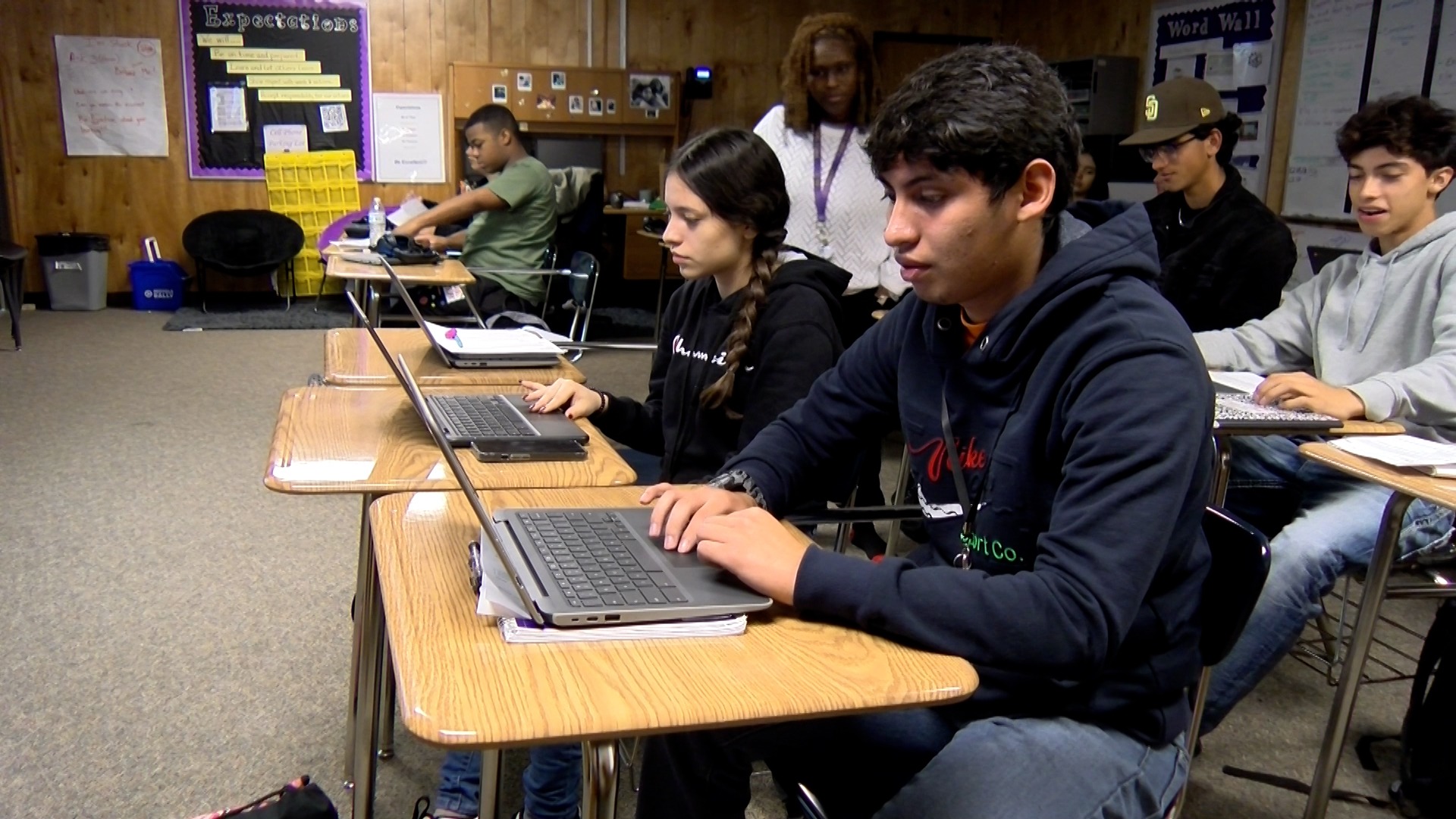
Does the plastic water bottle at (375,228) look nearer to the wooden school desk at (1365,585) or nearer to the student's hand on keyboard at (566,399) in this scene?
the student's hand on keyboard at (566,399)

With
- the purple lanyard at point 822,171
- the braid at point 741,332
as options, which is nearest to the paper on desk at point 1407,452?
the braid at point 741,332

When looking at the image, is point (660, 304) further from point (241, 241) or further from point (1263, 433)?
point (1263, 433)

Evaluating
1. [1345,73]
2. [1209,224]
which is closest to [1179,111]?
[1209,224]

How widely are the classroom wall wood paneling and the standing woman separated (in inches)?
185

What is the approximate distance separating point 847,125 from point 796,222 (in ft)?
0.96

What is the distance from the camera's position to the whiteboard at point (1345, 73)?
169 inches

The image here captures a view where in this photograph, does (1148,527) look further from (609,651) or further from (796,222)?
(796,222)

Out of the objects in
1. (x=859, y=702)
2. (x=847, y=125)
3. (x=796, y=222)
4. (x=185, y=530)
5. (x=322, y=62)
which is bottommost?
(x=185, y=530)

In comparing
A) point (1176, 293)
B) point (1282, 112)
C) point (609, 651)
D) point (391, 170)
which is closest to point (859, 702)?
point (609, 651)

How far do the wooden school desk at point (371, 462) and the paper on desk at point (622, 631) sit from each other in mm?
474

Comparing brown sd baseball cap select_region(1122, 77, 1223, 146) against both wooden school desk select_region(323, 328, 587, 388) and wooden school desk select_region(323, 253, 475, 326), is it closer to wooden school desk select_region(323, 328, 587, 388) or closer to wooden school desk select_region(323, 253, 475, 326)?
wooden school desk select_region(323, 328, 587, 388)

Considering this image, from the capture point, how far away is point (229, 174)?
6922mm

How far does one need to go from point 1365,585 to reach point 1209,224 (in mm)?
1269

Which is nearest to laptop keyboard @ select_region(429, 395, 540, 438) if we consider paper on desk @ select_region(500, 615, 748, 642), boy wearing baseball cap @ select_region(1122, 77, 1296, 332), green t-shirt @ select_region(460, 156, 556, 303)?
paper on desk @ select_region(500, 615, 748, 642)
